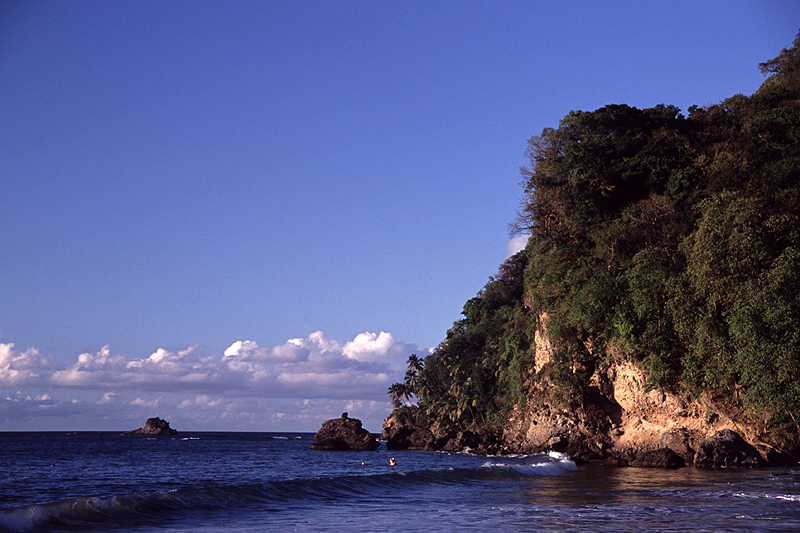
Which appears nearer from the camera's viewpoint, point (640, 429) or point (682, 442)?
point (682, 442)

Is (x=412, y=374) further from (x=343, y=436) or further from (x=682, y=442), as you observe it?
(x=682, y=442)

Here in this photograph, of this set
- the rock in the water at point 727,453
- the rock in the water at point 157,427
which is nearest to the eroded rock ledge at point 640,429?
the rock in the water at point 727,453

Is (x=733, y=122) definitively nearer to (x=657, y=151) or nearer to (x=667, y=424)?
(x=657, y=151)

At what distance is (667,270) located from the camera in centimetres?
3173

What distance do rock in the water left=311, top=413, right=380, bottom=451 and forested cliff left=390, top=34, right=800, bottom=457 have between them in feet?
92.9

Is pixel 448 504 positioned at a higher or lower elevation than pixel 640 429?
lower

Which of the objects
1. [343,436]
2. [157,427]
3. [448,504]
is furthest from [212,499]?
[157,427]

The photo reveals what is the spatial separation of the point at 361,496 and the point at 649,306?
63.3 ft

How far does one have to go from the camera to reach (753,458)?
91.6 ft

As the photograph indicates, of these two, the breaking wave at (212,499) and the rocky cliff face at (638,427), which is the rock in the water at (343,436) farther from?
the breaking wave at (212,499)

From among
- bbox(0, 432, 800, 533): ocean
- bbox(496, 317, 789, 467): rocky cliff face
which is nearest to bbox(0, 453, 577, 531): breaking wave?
bbox(0, 432, 800, 533): ocean

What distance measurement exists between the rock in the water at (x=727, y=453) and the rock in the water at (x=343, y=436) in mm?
47298

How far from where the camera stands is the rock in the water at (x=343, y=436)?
235 ft

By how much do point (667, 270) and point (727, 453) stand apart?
9398 mm
